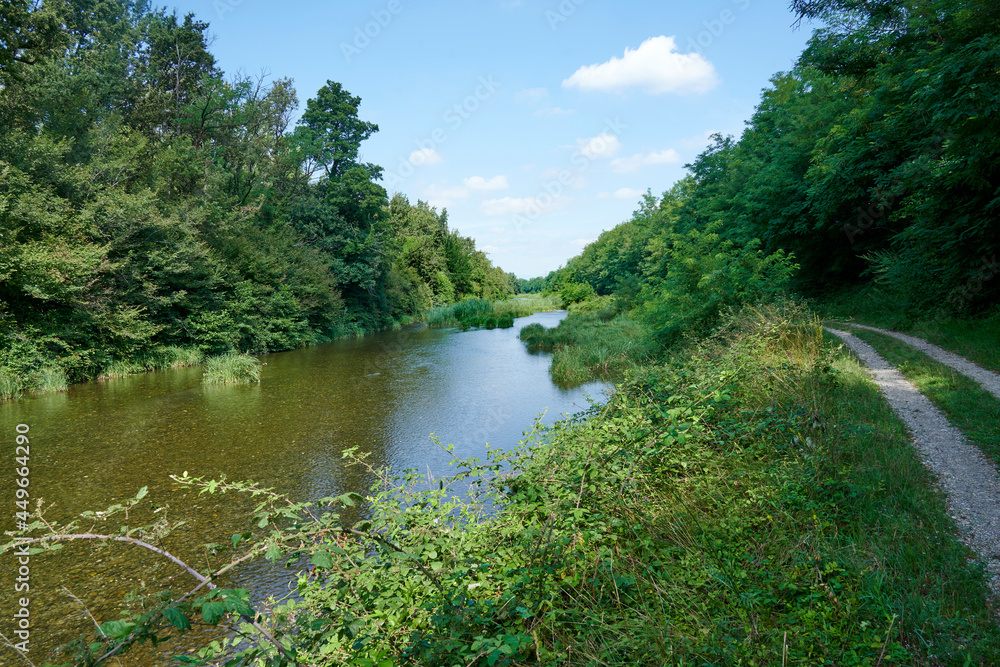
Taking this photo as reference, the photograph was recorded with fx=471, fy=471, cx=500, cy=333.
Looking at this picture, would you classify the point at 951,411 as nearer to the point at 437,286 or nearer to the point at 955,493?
the point at 955,493

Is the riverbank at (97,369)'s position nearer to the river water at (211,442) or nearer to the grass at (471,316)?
the river water at (211,442)

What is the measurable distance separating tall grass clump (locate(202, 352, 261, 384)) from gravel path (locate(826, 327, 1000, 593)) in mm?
16660

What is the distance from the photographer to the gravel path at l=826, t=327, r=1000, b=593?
347 centimetres

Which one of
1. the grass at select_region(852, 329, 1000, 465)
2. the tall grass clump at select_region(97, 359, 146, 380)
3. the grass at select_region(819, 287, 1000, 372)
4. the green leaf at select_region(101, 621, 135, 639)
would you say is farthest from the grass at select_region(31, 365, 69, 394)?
the grass at select_region(819, 287, 1000, 372)

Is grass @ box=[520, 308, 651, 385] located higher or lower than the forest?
lower

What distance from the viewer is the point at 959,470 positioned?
450 cm

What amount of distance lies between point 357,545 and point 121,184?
820 inches

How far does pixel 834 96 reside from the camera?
725 inches

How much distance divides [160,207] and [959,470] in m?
24.2

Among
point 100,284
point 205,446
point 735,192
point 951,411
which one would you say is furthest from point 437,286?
point 951,411

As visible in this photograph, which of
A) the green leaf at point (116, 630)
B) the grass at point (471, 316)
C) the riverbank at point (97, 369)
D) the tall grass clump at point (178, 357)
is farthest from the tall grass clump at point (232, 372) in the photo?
the grass at point (471, 316)

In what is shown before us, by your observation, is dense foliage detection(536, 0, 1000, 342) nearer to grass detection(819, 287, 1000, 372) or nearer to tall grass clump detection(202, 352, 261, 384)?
grass detection(819, 287, 1000, 372)

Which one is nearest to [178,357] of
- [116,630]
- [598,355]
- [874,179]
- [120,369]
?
[120,369]

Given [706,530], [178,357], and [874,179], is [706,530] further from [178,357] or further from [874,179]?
[178,357]
